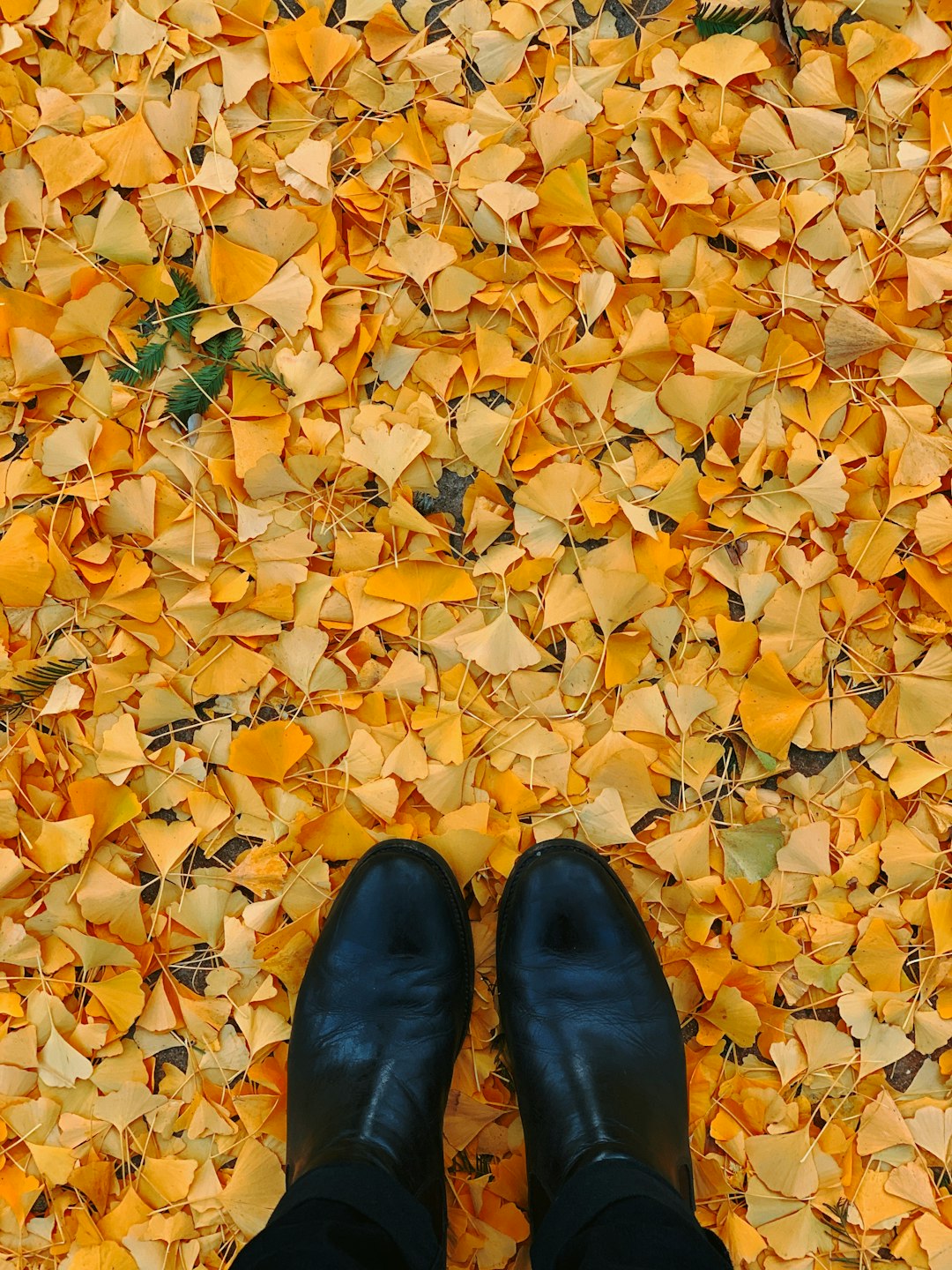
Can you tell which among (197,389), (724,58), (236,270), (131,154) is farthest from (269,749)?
(724,58)

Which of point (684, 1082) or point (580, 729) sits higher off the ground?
point (580, 729)

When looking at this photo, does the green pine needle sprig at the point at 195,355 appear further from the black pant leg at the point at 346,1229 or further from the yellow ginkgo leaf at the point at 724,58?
the black pant leg at the point at 346,1229

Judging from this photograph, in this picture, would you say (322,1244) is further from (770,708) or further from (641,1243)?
(770,708)

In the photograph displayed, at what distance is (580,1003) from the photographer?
0.86 m

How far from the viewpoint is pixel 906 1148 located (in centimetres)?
87

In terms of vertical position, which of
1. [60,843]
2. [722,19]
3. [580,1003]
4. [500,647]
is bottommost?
[580,1003]

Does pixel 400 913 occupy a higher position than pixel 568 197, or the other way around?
pixel 568 197

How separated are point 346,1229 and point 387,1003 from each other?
0.20 m

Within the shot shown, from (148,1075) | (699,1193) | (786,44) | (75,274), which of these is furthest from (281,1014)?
(786,44)

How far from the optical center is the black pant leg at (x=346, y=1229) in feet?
2.20

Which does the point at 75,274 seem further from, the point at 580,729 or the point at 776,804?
the point at 776,804

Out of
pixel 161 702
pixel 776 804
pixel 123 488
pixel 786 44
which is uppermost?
pixel 786 44

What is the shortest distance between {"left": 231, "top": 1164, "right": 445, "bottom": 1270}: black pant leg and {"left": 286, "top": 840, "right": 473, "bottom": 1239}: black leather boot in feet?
0.23

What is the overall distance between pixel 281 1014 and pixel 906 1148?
63 cm
